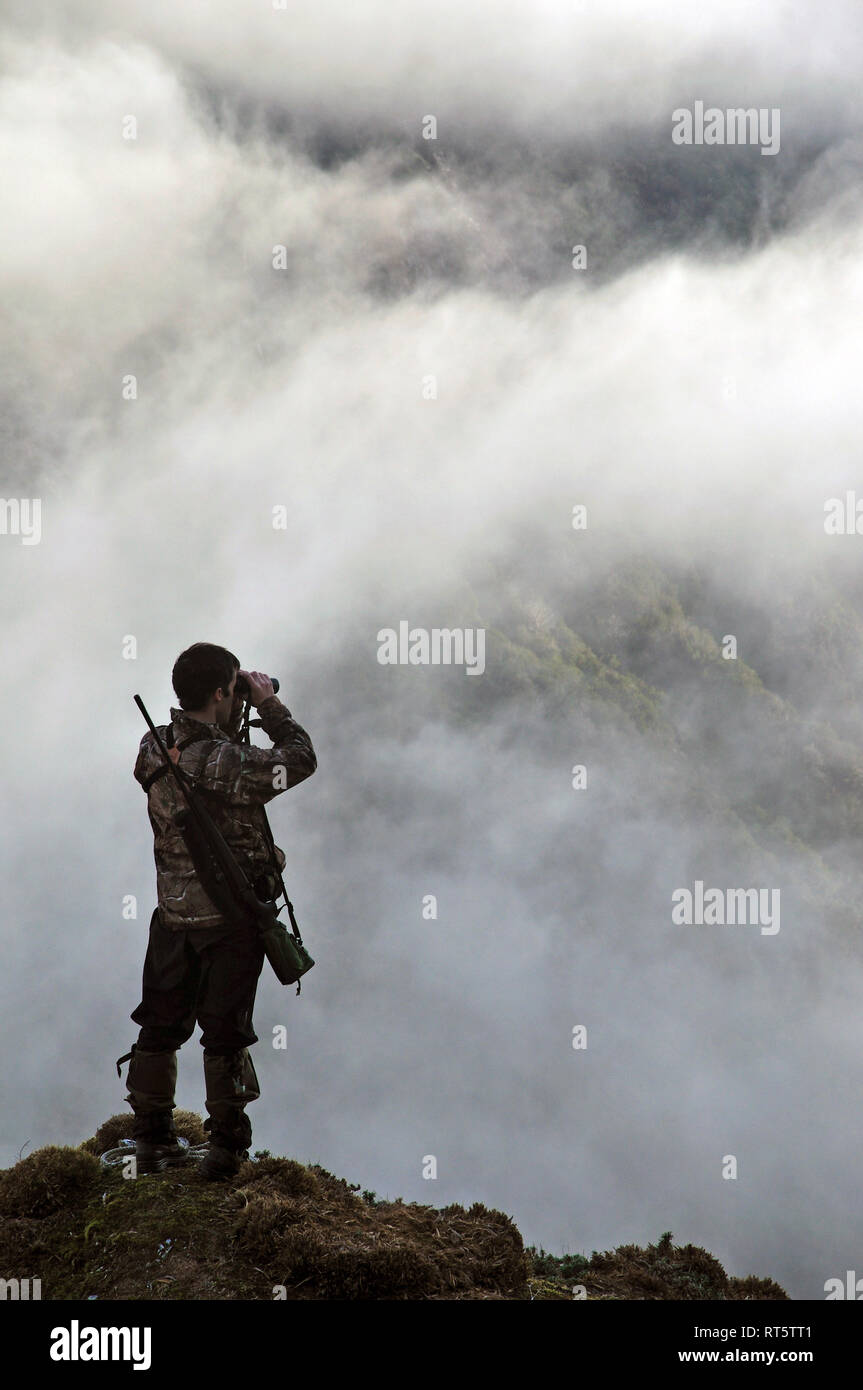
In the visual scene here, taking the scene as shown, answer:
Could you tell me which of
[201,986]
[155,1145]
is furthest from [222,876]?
[155,1145]

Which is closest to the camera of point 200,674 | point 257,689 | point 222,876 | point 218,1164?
point 222,876

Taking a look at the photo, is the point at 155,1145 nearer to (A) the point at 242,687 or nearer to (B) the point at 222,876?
(B) the point at 222,876

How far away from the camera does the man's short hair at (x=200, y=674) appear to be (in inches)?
316

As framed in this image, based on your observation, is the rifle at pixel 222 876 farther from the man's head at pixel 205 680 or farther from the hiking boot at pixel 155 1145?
the hiking boot at pixel 155 1145

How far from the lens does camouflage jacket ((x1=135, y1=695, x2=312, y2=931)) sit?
7.87 m

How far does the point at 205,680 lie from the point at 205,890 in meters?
1.77

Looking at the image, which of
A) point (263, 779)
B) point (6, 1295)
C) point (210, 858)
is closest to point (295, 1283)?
point (6, 1295)

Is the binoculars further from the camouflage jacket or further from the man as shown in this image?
the camouflage jacket

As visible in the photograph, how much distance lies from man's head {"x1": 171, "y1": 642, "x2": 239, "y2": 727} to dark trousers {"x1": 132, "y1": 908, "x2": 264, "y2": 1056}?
1.86 meters

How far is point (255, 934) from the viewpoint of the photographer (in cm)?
809

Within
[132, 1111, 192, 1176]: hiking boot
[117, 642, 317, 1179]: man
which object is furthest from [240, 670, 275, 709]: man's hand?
[132, 1111, 192, 1176]: hiking boot

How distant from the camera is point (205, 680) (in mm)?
8086
